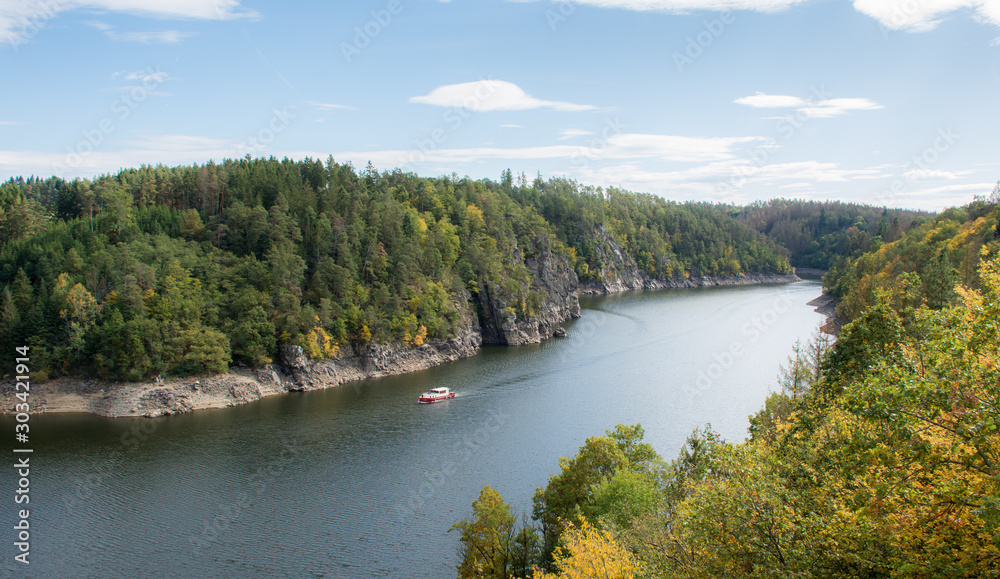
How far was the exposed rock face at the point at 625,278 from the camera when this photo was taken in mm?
154750

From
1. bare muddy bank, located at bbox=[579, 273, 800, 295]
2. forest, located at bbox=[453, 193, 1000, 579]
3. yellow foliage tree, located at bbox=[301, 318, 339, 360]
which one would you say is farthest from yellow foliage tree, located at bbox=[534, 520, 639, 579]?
bare muddy bank, located at bbox=[579, 273, 800, 295]

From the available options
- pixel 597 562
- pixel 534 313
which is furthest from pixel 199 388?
pixel 534 313

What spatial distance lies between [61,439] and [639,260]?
149m

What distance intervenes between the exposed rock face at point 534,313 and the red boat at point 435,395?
28888 mm

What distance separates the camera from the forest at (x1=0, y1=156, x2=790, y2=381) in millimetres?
54125

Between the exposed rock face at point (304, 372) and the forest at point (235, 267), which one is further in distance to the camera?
the forest at point (235, 267)

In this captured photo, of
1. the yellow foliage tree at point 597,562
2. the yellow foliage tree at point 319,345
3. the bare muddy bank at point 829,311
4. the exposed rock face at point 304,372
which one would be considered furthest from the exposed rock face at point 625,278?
the yellow foliage tree at point 597,562

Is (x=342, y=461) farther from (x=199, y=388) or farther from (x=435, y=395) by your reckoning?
(x=199, y=388)

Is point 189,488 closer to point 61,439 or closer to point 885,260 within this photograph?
point 61,439

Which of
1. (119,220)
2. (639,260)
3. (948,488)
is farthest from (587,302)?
(948,488)

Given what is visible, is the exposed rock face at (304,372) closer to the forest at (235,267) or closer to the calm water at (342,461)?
the forest at (235,267)

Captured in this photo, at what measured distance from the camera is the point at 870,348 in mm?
23547

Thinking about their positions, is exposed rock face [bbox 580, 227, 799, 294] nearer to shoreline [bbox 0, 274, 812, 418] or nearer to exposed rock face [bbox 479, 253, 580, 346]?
exposed rock face [bbox 479, 253, 580, 346]

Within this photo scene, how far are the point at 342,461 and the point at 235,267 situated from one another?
31.8 m
